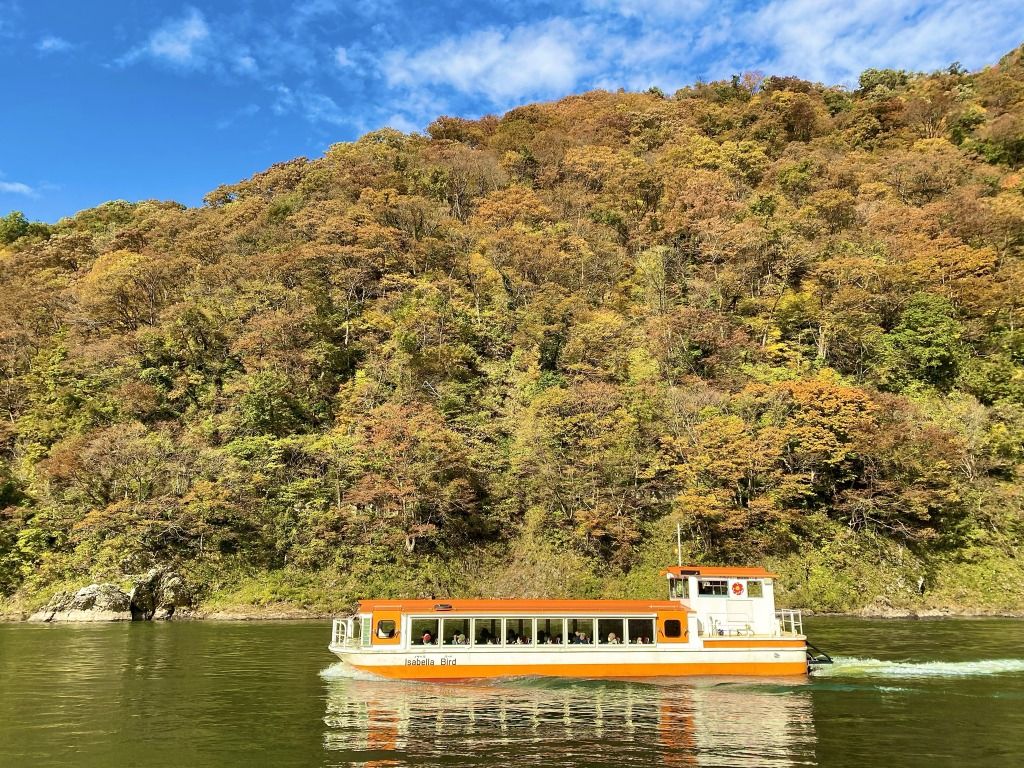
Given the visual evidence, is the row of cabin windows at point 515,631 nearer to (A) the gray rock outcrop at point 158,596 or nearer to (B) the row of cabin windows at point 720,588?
(B) the row of cabin windows at point 720,588

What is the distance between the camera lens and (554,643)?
79.7 ft

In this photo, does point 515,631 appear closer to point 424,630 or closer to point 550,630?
point 550,630

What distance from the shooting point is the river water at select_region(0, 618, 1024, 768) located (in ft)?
48.2

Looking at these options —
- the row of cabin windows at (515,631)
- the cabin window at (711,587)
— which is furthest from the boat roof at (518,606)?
the cabin window at (711,587)

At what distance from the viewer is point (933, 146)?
79.1m

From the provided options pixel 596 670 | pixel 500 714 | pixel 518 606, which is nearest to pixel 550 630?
pixel 518 606

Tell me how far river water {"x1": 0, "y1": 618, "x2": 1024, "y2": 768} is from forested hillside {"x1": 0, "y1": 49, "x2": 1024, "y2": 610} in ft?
51.8

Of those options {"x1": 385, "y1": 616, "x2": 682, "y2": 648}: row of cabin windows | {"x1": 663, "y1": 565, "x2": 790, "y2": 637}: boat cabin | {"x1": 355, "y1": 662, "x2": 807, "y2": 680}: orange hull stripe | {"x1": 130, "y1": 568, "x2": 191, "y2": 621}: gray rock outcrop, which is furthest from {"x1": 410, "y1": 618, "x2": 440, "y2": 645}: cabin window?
{"x1": 130, "y1": 568, "x2": 191, "y2": 621}: gray rock outcrop

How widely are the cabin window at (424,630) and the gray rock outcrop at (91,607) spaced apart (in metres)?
28.7

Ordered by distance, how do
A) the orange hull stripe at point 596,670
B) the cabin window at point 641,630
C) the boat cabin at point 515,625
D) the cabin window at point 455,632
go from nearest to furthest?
the orange hull stripe at point 596,670, the boat cabin at point 515,625, the cabin window at point 455,632, the cabin window at point 641,630

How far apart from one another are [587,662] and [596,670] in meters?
0.45

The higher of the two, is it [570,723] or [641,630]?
[641,630]

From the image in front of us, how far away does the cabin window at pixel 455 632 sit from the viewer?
80.1ft

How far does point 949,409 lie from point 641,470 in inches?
891
